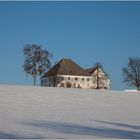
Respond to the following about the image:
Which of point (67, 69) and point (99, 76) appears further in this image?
point (67, 69)

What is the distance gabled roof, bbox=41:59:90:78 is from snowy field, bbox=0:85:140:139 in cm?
7177

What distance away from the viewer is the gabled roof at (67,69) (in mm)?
96812

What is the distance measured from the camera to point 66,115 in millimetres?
14469

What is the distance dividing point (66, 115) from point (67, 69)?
84.8 m

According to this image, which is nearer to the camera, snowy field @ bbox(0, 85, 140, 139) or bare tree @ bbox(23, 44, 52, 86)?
snowy field @ bbox(0, 85, 140, 139)

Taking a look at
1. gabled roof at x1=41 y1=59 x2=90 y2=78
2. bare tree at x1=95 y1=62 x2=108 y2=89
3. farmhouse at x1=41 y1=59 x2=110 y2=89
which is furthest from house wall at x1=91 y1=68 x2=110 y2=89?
gabled roof at x1=41 y1=59 x2=90 y2=78

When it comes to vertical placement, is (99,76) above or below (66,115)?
above

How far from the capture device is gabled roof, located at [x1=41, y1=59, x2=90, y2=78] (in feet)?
318

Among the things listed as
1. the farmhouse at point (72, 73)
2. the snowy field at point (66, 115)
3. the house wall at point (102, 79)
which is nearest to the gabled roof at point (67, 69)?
the farmhouse at point (72, 73)

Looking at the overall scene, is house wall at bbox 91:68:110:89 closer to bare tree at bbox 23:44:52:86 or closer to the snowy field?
bare tree at bbox 23:44:52:86

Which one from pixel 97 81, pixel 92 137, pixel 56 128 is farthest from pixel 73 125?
pixel 97 81

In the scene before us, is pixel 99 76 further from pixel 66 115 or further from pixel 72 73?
pixel 66 115

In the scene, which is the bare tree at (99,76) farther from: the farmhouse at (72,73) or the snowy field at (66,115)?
the snowy field at (66,115)

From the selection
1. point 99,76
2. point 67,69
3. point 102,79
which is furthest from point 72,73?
point 102,79
